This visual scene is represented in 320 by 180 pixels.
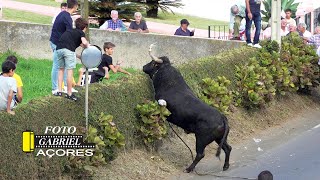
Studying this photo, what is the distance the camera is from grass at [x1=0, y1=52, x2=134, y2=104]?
16969 mm

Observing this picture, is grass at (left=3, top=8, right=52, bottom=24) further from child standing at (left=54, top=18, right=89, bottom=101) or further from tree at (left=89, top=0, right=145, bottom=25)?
child standing at (left=54, top=18, right=89, bottom=101)

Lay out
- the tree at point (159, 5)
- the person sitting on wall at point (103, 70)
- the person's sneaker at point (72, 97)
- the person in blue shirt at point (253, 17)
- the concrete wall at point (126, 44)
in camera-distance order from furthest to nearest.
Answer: the tree at point (159, 5) < the concrete wall at point (126, 44) < the person in blue shirt at point (253, 17) < the person sitting on wall at point (103, 70) < the person's sneaker at point (72, 97)

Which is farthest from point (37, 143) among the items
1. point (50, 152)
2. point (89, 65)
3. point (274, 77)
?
point (274, 77)

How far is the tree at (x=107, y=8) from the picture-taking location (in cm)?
2742

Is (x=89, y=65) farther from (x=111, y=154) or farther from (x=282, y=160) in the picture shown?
(x=282, y=160)

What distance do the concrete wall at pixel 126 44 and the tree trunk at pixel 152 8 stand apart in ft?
32.6

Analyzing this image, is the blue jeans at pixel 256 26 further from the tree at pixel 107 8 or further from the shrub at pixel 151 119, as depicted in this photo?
the tree at pixel 107 8

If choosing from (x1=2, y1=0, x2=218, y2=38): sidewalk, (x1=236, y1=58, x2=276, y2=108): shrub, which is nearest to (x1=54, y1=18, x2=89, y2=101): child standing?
(x1=236, y1=58, x2=276, y2=108): shrub

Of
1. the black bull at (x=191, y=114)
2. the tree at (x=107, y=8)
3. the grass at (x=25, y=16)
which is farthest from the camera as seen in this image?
the grass at (x=25, y=16)

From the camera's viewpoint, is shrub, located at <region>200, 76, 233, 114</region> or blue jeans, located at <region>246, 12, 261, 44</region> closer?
shrub, located at <region>200, 76, 233, 114</region>

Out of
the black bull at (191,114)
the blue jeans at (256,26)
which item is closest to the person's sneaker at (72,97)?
the black bull at (191,114)

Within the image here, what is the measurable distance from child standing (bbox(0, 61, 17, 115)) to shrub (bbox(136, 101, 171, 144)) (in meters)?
2.58

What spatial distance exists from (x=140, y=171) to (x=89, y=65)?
6.46 feet

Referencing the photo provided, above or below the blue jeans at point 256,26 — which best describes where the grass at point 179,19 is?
below
